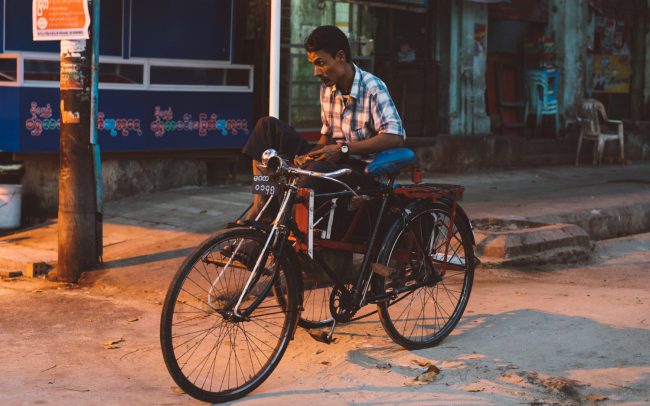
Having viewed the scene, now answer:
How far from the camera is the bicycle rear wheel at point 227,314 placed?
4.99 m

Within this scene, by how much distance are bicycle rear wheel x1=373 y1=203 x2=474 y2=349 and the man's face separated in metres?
0.89

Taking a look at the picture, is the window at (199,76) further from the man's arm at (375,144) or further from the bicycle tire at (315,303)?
the man's arm at (375,144)

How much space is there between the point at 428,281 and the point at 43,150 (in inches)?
243

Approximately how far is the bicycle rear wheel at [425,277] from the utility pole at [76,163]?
2.90m

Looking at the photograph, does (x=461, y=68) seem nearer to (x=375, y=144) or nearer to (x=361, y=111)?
(x=361, y=111)

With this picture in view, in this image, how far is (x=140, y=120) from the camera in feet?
39.5

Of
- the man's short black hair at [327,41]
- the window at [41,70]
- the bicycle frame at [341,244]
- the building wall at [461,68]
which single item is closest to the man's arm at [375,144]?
the bicycle frame at [341,244]

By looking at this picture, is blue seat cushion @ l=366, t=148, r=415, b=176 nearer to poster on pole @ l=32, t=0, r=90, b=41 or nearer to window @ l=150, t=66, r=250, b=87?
poster on pole @ l=32, t=0, r=90, b=41

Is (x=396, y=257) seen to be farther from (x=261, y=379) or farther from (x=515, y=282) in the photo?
(x=515, y=282)

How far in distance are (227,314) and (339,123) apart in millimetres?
1518

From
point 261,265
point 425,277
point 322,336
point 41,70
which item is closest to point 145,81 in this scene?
point 41,70

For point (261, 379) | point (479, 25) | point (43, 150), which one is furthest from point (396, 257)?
point (479, 25)

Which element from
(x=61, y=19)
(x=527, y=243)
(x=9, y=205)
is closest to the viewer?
(x=61, y=19)

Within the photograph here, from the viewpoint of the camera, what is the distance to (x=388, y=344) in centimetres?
612
